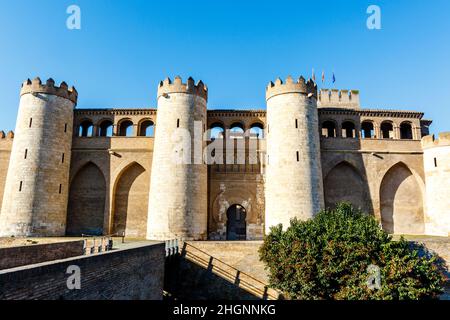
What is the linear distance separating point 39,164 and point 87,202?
3.90 meters

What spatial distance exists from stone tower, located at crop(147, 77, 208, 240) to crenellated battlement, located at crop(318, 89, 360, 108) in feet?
38.2

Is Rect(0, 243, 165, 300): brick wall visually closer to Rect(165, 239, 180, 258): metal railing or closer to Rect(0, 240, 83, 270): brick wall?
Rect(165, 239, 180, 258): metal railing

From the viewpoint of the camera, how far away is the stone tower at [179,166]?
1931 cm

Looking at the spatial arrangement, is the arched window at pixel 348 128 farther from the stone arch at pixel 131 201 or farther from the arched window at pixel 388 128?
the stone arch at pixel 131 201

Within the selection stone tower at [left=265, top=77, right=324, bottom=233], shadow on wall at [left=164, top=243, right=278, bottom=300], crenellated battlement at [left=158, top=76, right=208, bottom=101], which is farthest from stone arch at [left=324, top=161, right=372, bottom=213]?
crenellated battlement at [left=158, top=76, right=208, bottom=101]

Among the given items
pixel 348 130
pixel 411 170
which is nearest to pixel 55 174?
pixel 348 130

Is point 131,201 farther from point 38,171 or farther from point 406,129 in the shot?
point 406,129

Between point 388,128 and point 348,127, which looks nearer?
point 348,127

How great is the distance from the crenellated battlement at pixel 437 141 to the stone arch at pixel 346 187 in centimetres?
509

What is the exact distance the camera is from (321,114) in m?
23.2

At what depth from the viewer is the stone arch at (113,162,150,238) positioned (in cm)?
2191

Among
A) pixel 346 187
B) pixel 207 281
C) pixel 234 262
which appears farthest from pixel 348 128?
pixel 207 281

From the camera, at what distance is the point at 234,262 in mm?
16938

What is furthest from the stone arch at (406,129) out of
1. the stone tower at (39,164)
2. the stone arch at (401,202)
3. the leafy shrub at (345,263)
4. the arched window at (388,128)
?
the stone tower at (39,164)
